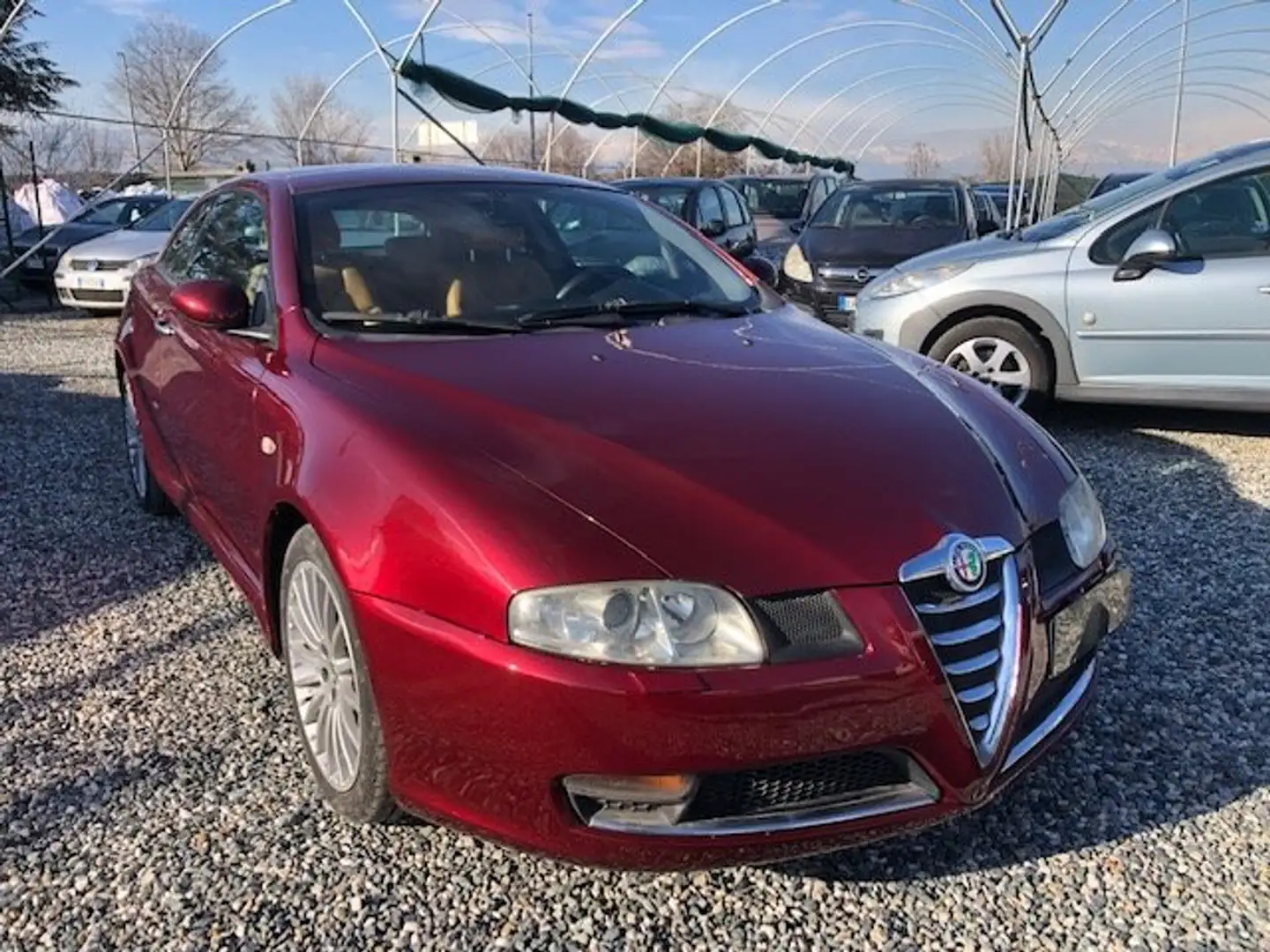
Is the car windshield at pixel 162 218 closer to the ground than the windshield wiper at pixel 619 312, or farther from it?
closer to the ground

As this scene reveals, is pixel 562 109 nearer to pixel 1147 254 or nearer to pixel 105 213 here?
pixel 105 213

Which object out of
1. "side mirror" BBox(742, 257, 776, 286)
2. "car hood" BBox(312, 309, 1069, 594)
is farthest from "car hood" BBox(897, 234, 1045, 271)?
"car hood" BBox(312, 309, 1069, 594)

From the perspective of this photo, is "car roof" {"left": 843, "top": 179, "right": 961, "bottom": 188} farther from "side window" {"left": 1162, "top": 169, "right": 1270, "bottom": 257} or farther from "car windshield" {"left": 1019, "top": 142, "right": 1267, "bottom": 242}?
"side window" {"left": 1162, "top": 169, "right": 1270, "bottom": 257}

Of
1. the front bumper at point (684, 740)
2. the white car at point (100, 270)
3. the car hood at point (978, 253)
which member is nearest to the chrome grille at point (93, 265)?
the white car at point (100, 270)

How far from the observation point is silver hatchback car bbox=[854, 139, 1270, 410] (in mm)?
5727

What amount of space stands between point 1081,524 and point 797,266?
8161mm

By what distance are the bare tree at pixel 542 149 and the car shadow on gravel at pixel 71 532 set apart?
22352mm

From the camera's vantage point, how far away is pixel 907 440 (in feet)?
8.41

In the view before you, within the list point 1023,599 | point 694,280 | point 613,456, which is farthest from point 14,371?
point 1023,599

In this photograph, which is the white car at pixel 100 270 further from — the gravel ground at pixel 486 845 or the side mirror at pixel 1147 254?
the side mirror at pixel 1147 254

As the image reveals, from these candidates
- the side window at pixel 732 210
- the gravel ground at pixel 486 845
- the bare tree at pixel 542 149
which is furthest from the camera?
the bare tree at pixel 542 149

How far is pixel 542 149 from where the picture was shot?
1284 inches

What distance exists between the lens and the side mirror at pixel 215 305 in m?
3.14

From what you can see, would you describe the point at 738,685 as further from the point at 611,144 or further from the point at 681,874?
the point at 611,144
